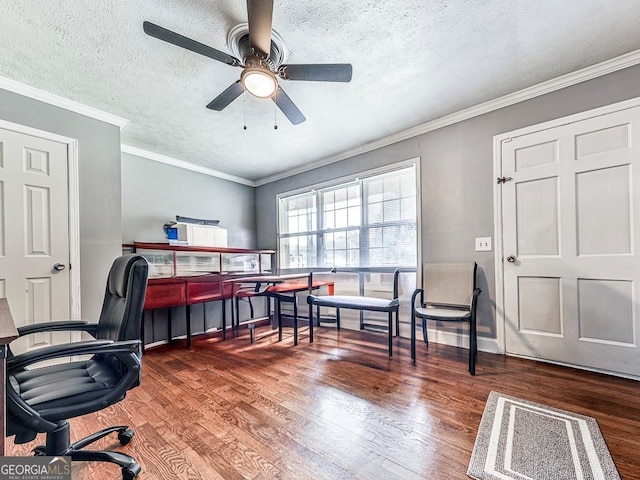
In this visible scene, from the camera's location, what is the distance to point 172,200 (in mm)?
3893

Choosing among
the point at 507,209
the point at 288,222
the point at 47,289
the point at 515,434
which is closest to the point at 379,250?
the point at 507,209

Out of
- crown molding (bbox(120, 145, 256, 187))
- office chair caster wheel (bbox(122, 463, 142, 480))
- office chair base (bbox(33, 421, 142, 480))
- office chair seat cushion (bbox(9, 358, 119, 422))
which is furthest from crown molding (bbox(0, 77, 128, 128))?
office chair caster wheel (bbox(122, 463, 142, 480))

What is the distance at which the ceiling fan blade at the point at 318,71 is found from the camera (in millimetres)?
1727

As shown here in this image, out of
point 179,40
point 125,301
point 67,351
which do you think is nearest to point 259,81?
point 179,40

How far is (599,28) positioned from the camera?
1875 millimetres

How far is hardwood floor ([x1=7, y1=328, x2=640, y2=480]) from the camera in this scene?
1350 millimetres

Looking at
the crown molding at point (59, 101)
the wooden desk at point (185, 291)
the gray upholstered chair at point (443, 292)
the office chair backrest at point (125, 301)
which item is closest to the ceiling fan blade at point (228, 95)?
the office chair backrest at point (125, 301)

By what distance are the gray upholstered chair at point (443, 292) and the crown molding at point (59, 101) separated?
3.43 meters

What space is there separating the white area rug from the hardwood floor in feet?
0.19

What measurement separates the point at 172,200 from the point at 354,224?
8.25 feet

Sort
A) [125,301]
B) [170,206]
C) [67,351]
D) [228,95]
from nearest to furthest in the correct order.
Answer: [67,351] → [125,301] → [228,95] → [170,206]

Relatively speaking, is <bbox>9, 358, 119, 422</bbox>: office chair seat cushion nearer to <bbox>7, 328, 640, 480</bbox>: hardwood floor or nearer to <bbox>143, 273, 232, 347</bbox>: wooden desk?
<bbox>7, 328, 640, 480</bbox>: hardwood floor

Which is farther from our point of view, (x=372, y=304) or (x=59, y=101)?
(x=372, y=304)

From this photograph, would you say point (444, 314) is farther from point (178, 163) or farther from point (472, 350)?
point (178, 163)
